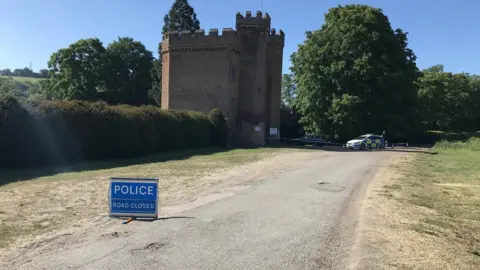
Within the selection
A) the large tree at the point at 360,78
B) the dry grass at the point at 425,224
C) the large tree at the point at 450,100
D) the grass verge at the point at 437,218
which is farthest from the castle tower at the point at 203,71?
the large tree at the point at 450,100

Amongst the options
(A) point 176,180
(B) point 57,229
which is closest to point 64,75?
(A) point 176,180

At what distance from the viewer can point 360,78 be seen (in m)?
44.1

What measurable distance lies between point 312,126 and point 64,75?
3271 cm

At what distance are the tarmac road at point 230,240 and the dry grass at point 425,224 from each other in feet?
2.54

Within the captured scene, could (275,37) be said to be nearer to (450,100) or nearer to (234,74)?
(234,74)

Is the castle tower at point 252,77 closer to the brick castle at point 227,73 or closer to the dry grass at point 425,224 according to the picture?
the brick castle at point 227,73

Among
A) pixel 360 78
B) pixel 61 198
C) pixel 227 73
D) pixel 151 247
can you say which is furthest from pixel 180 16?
pixel 151 247

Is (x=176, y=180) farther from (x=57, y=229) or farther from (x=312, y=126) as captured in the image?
(x=312, y=126)

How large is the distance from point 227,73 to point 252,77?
4.08 meters

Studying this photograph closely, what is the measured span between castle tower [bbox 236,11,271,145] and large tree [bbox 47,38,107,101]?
19.9m

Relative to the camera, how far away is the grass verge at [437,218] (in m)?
6.81

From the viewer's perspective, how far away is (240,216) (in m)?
9.17

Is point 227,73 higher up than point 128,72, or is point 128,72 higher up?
point 128,72

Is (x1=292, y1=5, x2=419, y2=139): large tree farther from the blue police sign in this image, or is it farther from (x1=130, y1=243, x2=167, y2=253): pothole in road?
(x1=130, y1=243, x2=167, y2=253): pothole in road
